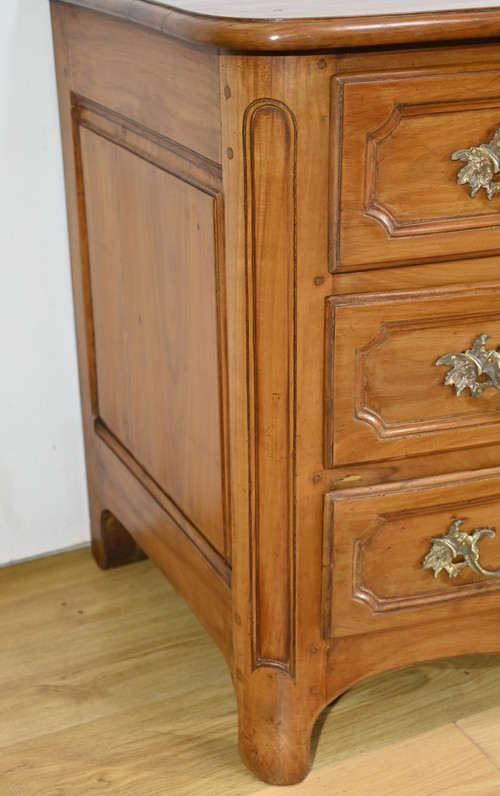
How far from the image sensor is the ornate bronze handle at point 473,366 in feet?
3.63

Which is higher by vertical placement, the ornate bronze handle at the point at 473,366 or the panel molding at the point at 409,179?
the panel molding at the point at 409,179

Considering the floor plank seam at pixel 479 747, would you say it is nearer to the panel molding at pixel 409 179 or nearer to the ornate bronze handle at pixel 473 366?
the ornate bronze handle at pixel 473 366

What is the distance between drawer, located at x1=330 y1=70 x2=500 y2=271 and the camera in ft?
3.23

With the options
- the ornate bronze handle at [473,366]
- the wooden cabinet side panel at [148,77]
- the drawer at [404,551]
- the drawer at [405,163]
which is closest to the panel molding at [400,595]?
the drawer at [404,551]

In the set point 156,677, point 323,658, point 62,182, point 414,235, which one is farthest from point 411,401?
point 62,182

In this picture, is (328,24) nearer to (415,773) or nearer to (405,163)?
(405,163)

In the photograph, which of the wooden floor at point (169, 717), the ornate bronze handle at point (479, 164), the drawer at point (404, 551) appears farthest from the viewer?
the wooden floor at point (169, 717)

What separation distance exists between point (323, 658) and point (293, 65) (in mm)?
645

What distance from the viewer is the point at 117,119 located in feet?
4.29

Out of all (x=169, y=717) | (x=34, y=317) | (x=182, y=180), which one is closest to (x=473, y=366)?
(x=182, y=180)

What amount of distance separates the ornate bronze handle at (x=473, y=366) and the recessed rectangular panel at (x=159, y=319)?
25 cm

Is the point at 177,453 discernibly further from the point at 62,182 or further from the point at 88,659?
the point at 62,182

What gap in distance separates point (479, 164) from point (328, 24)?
0.70 ft

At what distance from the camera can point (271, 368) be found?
3.51ft
